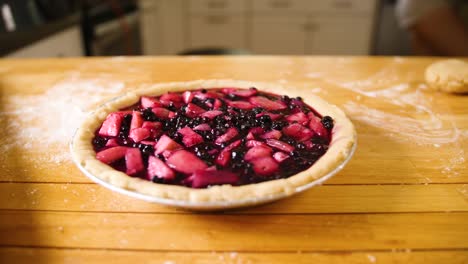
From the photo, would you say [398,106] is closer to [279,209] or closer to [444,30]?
[279,209]

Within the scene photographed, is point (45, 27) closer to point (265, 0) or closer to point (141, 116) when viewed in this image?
point (141, 116)

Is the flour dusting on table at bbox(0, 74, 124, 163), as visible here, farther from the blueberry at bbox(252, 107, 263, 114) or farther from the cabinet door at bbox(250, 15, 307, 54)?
the cabinet door at bbox(250, 15, 307, 54)

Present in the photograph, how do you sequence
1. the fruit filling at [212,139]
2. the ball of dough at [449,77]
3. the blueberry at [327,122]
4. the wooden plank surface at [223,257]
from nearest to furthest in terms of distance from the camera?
the wooden plank surface at [223,257]
the fruit filling at [212,139]
the blueberry at [327,122]
the ball of dough at [449,77]

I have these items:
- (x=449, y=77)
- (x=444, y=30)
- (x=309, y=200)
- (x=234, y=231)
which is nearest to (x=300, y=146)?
(x=309, y=200)

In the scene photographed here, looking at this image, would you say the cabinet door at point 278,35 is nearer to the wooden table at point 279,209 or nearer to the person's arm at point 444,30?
the person's arm at point 444,30

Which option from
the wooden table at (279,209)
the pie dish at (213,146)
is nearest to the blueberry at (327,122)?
the pie dish at (213,146)

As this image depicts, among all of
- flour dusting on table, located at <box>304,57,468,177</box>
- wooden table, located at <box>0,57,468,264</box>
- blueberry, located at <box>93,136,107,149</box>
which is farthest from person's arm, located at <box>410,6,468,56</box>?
blueberry, located at <box>93,136,107,149</box>
